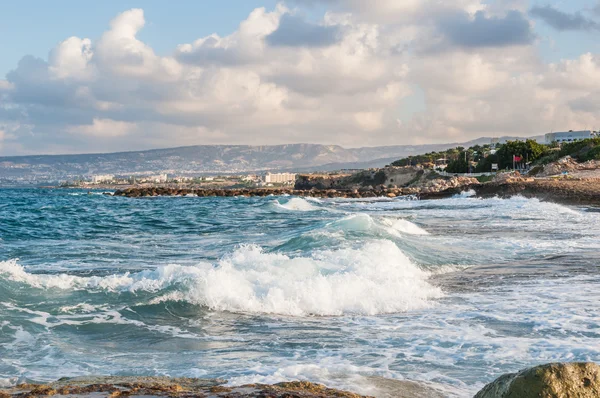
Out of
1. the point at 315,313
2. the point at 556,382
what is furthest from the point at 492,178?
the point at 556,382

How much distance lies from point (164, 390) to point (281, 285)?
239 inches

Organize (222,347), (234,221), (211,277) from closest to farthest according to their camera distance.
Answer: (222,347) → (211,277) → (234,221)

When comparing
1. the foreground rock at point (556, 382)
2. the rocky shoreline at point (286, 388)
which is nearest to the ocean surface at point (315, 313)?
the rocky shoreline at point (286, 388)

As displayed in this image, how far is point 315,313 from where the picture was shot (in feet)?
33.4

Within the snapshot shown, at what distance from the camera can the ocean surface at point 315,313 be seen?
22.5ft

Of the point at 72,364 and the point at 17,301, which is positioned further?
the point at 17,301

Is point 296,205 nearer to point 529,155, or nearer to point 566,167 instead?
point 566,167

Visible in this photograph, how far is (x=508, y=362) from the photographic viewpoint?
6859 millimetres

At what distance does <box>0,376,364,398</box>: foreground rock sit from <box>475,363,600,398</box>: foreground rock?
162 centimetres

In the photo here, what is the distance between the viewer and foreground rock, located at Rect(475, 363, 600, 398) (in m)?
3.89

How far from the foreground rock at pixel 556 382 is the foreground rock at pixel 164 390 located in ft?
5.32

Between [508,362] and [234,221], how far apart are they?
2731 centimetres

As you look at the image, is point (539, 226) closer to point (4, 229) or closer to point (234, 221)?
point (234, 221)

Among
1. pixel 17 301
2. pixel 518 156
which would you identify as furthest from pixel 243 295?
pixel 518 156
